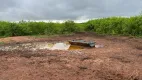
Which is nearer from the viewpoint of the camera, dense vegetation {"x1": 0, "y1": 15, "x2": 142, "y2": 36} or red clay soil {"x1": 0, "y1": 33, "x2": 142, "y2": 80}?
red clay soil {"x1": 0, "y1": 33, "x2": 142, "y2": 80}

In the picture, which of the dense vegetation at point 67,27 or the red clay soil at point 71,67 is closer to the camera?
the red clay soil at point 71,67

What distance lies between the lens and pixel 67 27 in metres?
28.5

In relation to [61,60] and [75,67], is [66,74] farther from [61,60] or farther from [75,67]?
[61,60]

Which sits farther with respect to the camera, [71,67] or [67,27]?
[67,27]

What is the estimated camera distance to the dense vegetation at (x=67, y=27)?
21469 mm

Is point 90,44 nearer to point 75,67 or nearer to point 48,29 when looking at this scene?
point 75,67

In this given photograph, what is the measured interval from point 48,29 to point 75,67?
19.1 meters

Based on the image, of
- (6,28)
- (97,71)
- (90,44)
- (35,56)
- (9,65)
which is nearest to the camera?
(97,71)

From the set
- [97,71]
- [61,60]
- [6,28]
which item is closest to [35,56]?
[61,60]

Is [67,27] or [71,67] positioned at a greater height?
[67,27]

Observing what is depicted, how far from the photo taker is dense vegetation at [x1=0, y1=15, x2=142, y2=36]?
70.4 ft

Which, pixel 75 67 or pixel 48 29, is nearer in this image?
pixel 75 67

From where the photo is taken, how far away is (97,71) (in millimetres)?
7375

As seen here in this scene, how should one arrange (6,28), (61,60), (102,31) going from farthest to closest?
(102,31) < (6,28) < (61,60)
